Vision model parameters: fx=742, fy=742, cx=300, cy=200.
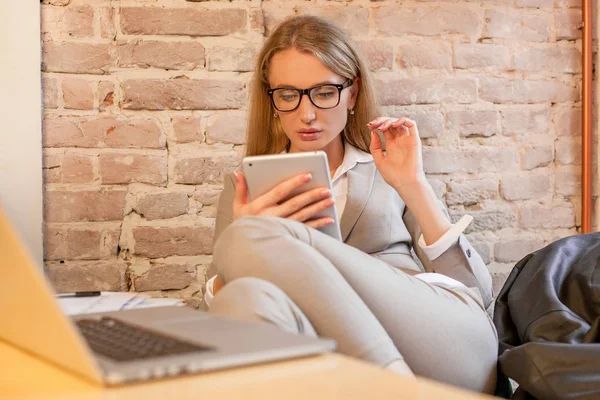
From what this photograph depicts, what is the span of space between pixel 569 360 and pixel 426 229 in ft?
1.85

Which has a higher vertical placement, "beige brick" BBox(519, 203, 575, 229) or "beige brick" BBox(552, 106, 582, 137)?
"beige brick" BBox(552, 106, 582, 137)

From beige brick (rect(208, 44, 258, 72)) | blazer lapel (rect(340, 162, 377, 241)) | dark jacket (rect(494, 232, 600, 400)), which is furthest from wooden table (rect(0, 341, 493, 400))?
beige brick (rect(208, 44, 258, 72))

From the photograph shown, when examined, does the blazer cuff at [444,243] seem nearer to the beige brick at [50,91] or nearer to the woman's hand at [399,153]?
the woman's hand at [399,153]

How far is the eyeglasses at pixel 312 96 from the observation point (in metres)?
1.80

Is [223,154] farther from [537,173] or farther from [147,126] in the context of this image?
[537,173]

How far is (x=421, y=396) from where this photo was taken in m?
0.54

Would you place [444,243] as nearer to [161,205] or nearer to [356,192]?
[356,192]

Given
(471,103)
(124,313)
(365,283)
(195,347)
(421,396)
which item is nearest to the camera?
(421,396)

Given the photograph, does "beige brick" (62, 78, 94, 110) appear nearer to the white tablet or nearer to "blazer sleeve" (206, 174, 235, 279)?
"blazer sleeve" (206, 174, 235, 279)

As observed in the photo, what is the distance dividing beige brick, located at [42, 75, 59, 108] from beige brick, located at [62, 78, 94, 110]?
2 centimetres

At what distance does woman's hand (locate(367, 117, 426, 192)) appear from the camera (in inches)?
69.1

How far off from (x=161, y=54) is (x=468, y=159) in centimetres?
90

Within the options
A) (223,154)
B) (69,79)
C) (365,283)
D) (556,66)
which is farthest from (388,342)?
(556,66)

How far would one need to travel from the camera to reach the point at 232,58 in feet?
6.47
